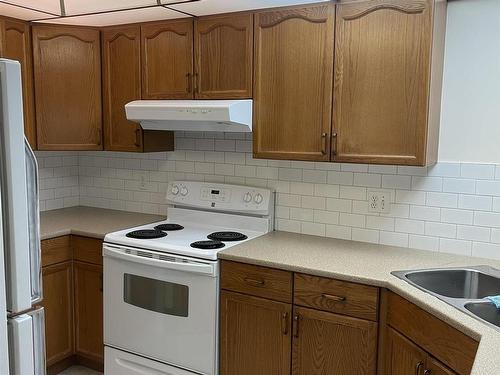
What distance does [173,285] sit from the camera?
2625 millimetres

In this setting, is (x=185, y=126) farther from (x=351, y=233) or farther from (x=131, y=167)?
(x=351, y=233)

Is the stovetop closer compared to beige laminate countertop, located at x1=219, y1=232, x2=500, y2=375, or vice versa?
beige laminate countertop, located at x1=219, y1=232, x2=500, y2=375

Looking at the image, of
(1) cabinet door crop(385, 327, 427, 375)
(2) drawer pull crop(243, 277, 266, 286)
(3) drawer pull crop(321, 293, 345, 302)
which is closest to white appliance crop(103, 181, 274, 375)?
(2) drawer pull crop(243, 277, 266, 286)

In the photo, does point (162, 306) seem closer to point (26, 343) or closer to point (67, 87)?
point (26, 343)

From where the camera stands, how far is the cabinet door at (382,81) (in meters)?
2.30

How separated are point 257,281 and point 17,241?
1.31 m

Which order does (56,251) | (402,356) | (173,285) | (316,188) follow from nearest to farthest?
(402,356) < (173,285) < (316,188) < (56,251)

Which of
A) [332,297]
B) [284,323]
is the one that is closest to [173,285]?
[284,323]

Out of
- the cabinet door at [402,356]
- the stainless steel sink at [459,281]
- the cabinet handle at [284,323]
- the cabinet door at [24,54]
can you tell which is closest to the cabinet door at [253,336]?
the cabinet handle at [284,323]

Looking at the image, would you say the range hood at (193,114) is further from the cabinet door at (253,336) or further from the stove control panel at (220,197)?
the cabinet door at (253,336)

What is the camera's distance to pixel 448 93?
8.22 feet

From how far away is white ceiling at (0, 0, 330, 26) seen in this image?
257 cm

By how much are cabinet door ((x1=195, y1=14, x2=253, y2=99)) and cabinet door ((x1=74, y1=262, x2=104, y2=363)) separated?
1.29 metres

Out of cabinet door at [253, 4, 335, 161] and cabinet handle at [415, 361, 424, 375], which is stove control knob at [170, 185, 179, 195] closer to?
cabinet door at [253, 4, 335, 161]
